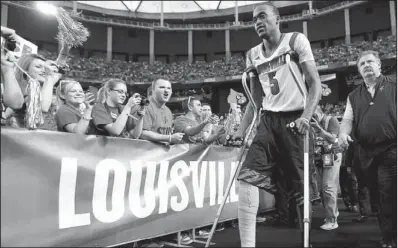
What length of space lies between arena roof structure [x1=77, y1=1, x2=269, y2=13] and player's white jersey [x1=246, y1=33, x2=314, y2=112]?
25.7 m

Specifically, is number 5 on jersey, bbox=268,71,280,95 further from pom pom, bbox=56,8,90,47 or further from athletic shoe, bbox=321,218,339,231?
athletic shoe, bbox=321,218,339,231

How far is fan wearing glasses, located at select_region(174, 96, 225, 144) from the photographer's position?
3783 millimetres

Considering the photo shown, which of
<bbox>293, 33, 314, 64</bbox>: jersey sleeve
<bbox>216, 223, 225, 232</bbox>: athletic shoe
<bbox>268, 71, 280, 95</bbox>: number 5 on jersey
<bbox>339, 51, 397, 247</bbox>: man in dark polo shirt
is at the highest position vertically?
<bbox>293, 33, 314, 64</bbox>: jersey sleeve

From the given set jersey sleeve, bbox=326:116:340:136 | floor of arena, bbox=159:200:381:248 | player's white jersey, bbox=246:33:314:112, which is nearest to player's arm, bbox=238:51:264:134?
player's white jersey, bbox=246:33:314:112

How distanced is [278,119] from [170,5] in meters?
27.2

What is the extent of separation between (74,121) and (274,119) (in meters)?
1.69

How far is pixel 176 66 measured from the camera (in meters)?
27.0

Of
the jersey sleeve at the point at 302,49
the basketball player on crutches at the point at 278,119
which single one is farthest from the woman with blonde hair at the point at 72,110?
the jersey sleeve at the point at 302,49

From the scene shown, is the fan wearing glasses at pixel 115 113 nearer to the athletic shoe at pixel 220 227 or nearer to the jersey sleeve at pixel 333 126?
the athletic shoe at pixel 220 227

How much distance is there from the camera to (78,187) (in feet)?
8.08

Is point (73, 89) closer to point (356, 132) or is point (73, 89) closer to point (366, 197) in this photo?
point (356, 132)

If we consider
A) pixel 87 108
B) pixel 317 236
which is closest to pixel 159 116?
pixel 87 108

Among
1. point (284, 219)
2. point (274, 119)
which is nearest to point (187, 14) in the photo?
point (284, 219)

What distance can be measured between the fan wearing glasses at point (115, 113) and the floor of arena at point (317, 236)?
4.19 ft
